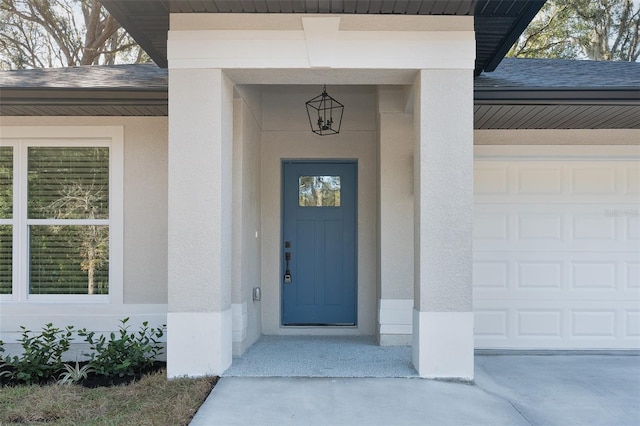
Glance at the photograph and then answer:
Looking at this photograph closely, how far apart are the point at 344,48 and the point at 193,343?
122 inches

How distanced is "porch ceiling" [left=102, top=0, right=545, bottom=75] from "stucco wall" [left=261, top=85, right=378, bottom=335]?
2285 millimetres

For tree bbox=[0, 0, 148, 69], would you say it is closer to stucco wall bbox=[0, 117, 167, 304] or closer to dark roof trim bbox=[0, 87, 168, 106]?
stucco wall bbox=[0, 117, 167, 304]

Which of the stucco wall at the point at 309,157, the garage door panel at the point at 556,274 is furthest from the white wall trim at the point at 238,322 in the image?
the garage door panel at the point at 556,274

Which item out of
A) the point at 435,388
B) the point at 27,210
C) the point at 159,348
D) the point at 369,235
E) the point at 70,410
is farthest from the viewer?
the point at 369,235

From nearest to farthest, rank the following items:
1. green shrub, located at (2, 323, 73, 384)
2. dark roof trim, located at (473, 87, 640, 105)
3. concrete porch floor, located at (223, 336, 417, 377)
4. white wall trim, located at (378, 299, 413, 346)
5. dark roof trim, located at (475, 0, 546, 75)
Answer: dark roof trim, located at (475, 0, 546, 75) → concrete porch floor, located at (223, 336, 417, 377) → green shrub, located at (2, 323, 73, 384) → dark roof trim, located at (473, 87, 640, 105) → white wall trim, located at (378, 299, 413, 346)

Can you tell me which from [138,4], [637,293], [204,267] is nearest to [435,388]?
[204,267]

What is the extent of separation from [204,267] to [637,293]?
5385mm

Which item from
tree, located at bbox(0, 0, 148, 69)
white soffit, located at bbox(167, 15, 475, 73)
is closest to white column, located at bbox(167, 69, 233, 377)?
white soffit, located at bbox(167, 15, 475, 73)

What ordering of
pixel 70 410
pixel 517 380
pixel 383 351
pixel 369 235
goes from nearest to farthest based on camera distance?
pixel 70 410 → pixel 517 380 → pixel 383 351 → pixel 369 235

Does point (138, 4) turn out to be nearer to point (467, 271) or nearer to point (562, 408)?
point (467, 271)

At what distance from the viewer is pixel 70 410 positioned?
178 inches

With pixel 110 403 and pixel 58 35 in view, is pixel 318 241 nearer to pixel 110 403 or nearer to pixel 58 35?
pixel 110 403

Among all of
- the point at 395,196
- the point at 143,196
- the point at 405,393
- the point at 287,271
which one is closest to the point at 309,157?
the point at 395,196

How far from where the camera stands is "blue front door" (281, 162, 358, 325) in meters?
7.50
